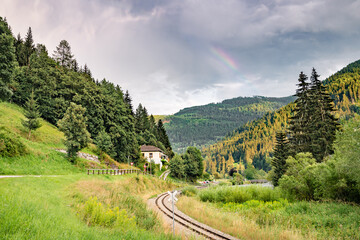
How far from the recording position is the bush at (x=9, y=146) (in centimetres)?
1983

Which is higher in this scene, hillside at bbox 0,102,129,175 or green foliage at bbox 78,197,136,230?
hillside at bbox 0,102,129,175

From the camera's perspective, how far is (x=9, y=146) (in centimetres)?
2053

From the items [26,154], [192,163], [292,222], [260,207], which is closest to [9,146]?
[26,154]

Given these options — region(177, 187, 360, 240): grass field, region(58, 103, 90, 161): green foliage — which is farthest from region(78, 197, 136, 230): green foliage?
region(58, 103, 90, 161): green foliage

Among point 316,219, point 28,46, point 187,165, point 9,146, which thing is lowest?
point 187,165

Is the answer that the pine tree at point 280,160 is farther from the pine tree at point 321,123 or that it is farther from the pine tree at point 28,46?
the pine tree at point 28,46

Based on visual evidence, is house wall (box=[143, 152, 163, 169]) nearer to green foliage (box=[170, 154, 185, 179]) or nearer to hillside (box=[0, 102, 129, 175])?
green foliage (box=[170, 154, 185, 179])

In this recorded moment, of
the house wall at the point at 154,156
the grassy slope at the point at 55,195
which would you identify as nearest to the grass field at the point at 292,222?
the grassy slope at the point at 55,195

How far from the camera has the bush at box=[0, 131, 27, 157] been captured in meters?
19.8

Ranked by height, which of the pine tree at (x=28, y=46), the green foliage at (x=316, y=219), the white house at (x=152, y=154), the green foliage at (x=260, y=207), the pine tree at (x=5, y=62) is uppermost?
the pine tree at (x=28, y=46)

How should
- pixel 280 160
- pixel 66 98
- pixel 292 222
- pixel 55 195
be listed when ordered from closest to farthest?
pixel 55 195, pixel 292 222, pixel 280 160, pixel 66 98

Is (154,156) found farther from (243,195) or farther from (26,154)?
(243,195)

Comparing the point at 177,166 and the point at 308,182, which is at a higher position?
the point at 308,182

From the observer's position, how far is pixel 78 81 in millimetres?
57031
